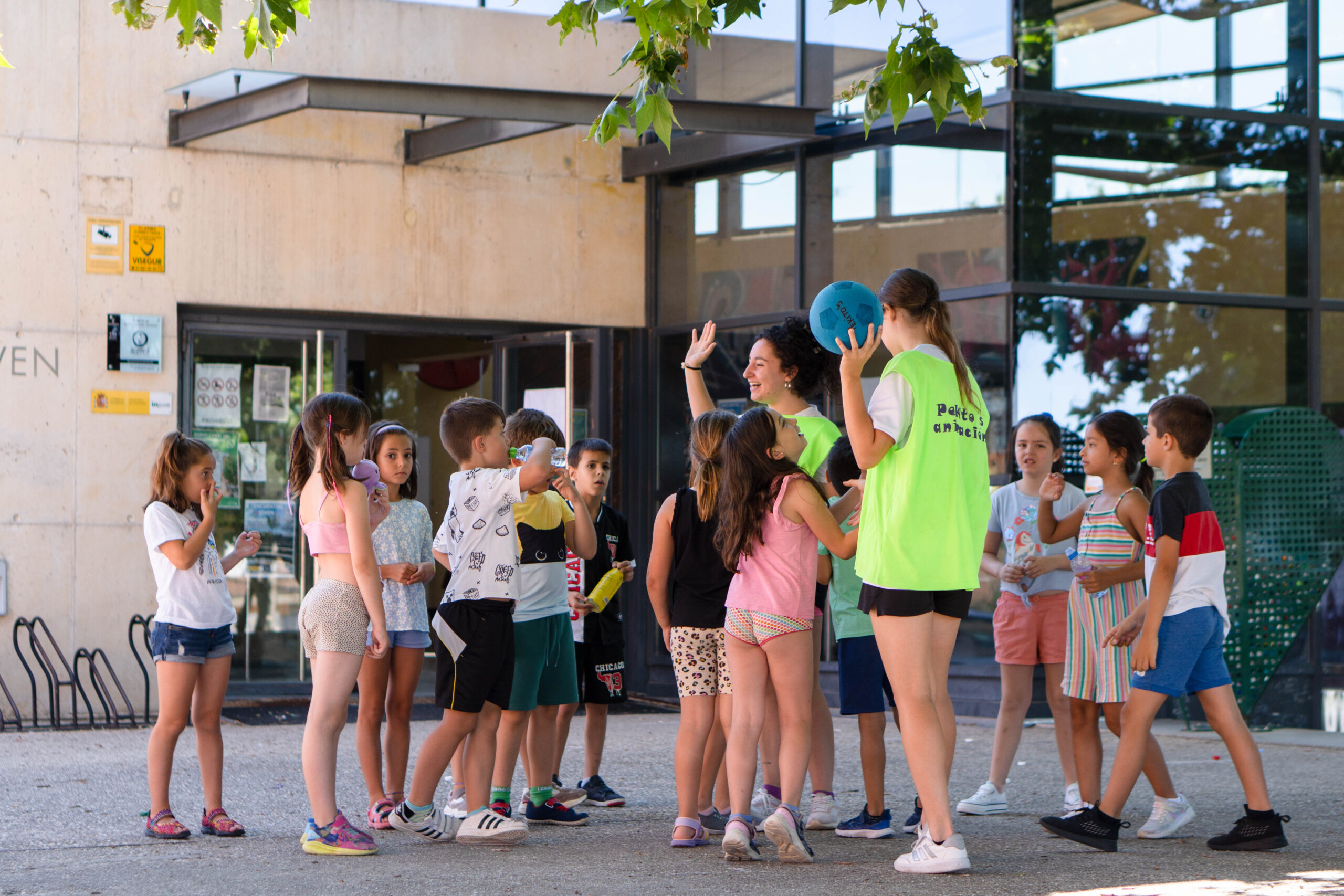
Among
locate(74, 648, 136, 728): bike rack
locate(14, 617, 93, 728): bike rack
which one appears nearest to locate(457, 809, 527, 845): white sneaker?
locate(74, 648, 136, 728): bike rack

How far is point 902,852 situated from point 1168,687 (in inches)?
42.0

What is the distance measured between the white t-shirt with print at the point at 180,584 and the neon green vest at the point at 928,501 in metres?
2.44

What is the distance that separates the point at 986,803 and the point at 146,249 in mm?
6477

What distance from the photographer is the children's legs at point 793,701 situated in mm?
4902

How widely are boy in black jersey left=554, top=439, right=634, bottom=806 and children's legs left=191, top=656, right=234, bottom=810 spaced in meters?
1.34

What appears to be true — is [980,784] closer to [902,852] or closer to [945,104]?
[902,852]

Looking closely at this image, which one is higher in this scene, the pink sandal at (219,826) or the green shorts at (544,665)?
the green shorts at (544,665)

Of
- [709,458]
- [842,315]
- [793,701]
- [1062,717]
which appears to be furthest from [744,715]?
[1062,717]

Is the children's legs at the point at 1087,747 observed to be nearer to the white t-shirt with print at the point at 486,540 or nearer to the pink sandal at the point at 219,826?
the white t-shirt with print at the point at 486,540

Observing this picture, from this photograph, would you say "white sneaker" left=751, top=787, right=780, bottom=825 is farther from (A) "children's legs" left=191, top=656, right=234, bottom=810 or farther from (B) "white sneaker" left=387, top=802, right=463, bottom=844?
(A) "children's legs" left=191, top=656, right=234, bottom=810

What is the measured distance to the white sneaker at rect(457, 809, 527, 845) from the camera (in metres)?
5.20

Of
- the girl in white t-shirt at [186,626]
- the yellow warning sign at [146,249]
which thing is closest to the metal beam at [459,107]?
the yellow warning sign at [146,249]

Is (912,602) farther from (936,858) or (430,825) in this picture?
(430,825)

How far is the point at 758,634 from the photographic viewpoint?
5.00 meters
